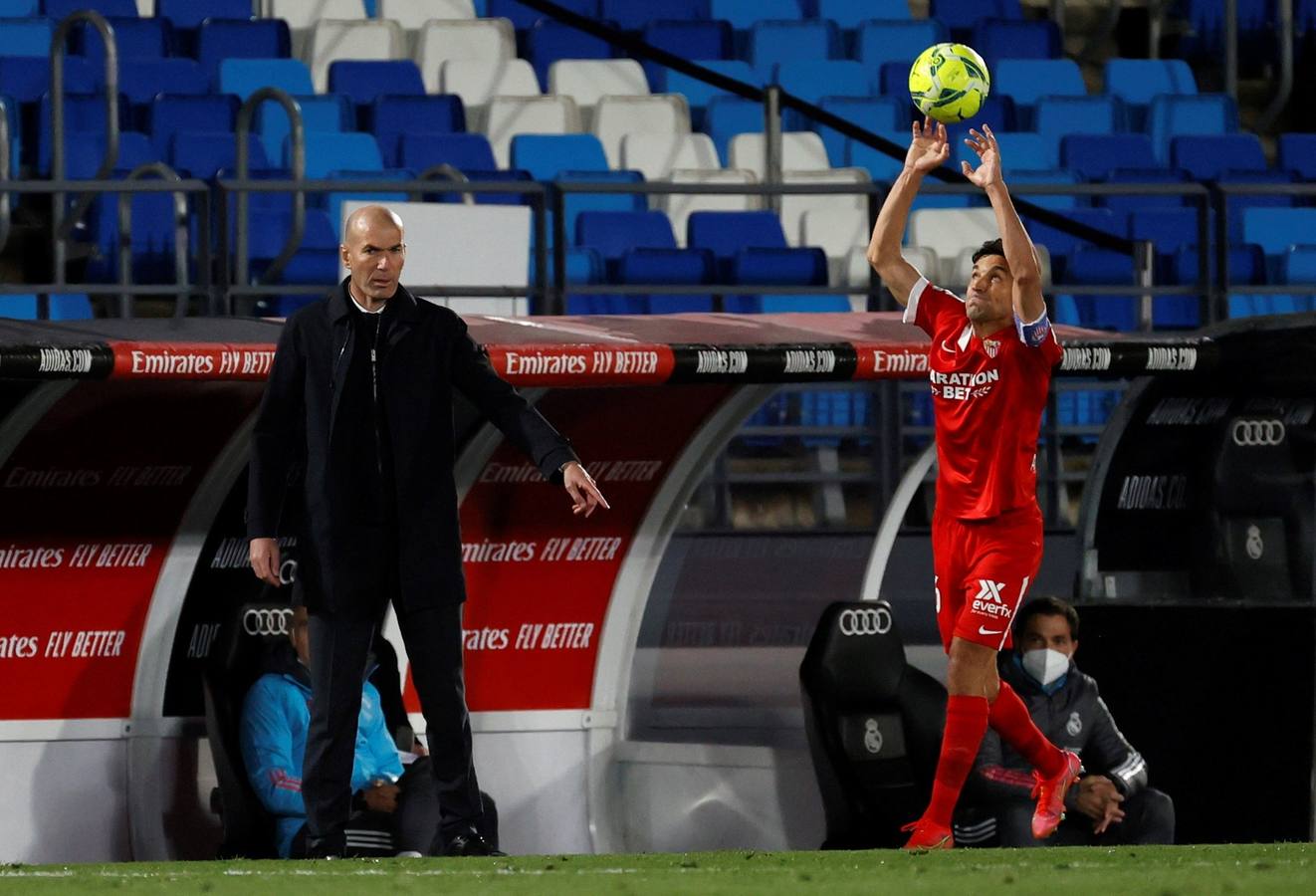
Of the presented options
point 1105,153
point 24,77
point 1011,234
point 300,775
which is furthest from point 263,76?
point 1011,234

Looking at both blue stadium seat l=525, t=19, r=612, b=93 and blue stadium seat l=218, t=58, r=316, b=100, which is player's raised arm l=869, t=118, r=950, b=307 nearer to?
blue stadium seat l=218, t=58, r=316, b=100

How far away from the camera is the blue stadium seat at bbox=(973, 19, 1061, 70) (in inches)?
687

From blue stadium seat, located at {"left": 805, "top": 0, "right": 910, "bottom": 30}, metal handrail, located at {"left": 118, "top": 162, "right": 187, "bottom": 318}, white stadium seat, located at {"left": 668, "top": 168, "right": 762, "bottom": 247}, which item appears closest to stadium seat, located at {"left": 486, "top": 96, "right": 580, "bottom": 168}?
white stadium seat, located at {"left": 668, "top": 168, "right": 762, "bottom": 247}

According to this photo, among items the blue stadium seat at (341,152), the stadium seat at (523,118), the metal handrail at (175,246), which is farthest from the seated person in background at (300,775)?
the stadium seat at (523,118)

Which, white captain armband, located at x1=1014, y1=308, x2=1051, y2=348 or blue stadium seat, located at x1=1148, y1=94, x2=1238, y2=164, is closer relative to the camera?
white captain armband, located at x1=1014, y1=308, x2=1051, y2=348

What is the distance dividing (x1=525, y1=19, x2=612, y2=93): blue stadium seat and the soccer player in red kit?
29.9 ft

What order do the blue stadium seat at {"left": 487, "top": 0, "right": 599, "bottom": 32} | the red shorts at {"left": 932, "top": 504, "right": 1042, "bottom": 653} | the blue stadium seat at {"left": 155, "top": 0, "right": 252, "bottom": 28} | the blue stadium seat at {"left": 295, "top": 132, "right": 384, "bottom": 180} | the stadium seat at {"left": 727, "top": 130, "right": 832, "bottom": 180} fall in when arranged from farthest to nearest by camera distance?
the blue stadium seat at {"left": 487, "top": 0, "right": 599, "bottom": 32}, the stadium seat at {"left": 727, "top": 130, "right": 832, "bottom": 180}, the blue stadium seat at {"left": 155, "top": 0, "right": 252, "bottom": 28}, the blue stadium seat at {"left": 295, "top": 132, "right": 384, "bottom": 180}, the red shorts at {"left": 932, "top": 504, "right": 1042, "bottom": 653}

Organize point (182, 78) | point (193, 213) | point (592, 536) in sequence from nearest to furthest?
point (592, 536) → point (193, 213) → point (182, 78)

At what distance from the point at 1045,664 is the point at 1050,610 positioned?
0.19 metres

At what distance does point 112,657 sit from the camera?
8.02 metres

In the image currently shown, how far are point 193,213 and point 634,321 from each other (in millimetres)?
4810

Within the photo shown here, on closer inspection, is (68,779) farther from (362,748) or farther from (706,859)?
(706,859)

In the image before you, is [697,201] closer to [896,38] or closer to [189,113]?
[896,38]

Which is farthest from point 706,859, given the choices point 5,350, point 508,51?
point 508,51
